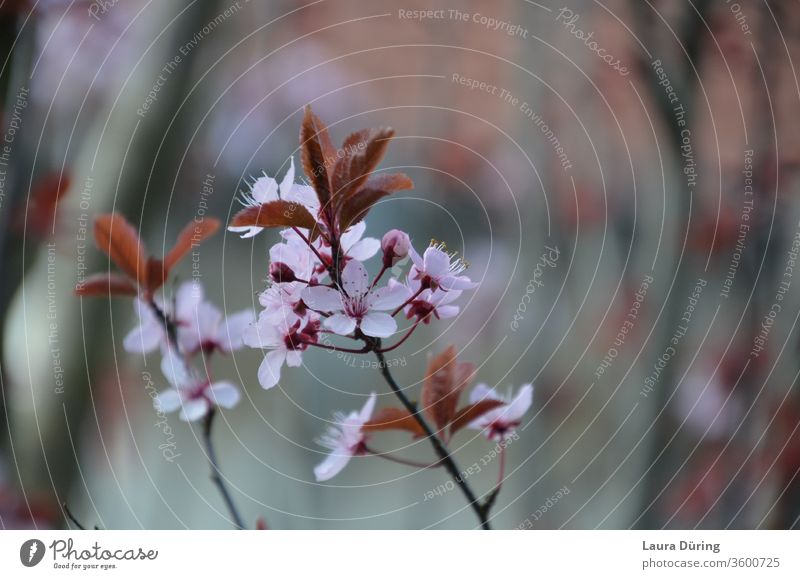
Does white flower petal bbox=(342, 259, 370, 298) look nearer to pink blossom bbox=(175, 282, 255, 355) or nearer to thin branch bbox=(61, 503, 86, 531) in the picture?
pink blossom bbox=(175, 282, 255, 355)

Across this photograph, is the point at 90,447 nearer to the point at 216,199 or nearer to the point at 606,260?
the point at 216,199

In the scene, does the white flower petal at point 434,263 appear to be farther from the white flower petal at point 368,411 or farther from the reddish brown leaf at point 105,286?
the reddish brown leaf at point 105,286

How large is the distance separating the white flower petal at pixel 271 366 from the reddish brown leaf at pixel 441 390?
3.5 inches

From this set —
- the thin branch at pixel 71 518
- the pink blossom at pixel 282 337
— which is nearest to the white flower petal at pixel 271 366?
the pink blossom at pixel 282 337

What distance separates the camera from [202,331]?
48cm

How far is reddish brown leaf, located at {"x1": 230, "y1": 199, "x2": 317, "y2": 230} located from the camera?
0.37m

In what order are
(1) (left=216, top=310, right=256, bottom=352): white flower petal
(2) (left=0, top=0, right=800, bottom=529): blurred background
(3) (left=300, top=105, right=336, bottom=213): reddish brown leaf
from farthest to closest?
(2) (left=0, top=0, right=800, bottom=529): blurred background < (1) (left=216, top=310, right=256, bottom=352): white flower petal < (3) (left=300, top=105, right=336, bottom=213): reddish brown leaf

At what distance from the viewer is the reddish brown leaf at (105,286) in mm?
494

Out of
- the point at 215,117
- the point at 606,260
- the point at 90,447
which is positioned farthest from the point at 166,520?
the point at 606,260

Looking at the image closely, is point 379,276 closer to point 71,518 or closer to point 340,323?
point 340,323

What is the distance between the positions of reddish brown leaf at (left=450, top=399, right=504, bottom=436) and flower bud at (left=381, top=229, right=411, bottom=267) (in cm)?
10

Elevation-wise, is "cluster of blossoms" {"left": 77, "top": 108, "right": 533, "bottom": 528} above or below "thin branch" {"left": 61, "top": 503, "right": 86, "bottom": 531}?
above

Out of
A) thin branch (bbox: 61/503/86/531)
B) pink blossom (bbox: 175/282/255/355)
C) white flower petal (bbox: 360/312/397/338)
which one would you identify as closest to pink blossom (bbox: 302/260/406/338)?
white flower petal (bbox: 360/312/397/338)
